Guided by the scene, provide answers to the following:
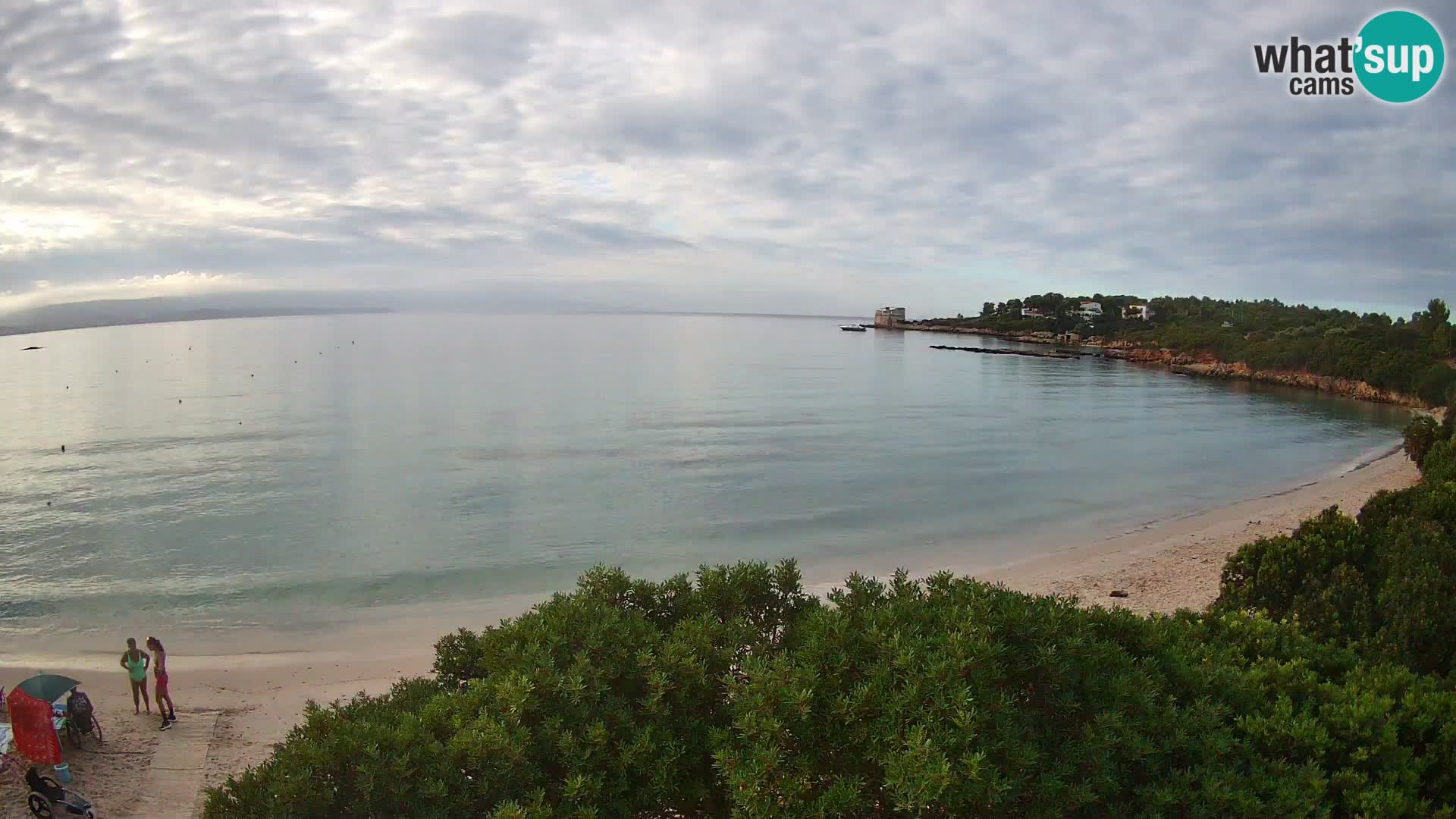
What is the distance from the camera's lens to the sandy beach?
9.77m

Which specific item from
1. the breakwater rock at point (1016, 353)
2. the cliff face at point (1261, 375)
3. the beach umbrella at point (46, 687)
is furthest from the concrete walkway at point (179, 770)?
the breakwater rock at point (1016, 353)

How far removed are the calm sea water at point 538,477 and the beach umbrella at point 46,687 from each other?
271 inches

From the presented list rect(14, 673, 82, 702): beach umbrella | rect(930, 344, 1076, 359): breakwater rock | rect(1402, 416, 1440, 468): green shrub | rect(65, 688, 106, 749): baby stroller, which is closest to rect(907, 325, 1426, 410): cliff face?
rect(930, 344, 1076, 359): breakwater rock

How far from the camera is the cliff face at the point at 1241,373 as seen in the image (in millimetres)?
61375

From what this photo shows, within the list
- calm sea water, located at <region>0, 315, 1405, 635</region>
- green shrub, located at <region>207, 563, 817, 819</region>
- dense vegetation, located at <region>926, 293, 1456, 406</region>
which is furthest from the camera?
dense vegetation, located at <region>926, 293, 1456, 406</region>

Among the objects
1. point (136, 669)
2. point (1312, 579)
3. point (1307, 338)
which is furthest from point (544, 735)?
point (1307, 338)

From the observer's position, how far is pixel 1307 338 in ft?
275

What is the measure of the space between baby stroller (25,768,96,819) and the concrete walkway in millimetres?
604

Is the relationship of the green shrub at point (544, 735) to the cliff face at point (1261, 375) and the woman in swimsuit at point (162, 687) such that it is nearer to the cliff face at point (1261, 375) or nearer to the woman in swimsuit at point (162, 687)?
the woman in swimsuit at point (162, 687)

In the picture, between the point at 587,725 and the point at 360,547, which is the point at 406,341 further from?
the point at 587,725

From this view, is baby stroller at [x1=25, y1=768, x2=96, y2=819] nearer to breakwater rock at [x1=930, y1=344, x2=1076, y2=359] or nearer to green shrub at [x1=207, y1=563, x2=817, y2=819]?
green shrub at [x1=207, y1=563, x2=817, y2=819]

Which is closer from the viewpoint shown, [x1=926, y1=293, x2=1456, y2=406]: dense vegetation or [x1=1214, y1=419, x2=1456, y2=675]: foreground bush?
[x1=1214, y1=419, x2=1456, y2=675]: foreground bush

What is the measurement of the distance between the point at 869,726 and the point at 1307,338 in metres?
102

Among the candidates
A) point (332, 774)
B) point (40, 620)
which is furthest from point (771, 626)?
point (40, 620)
